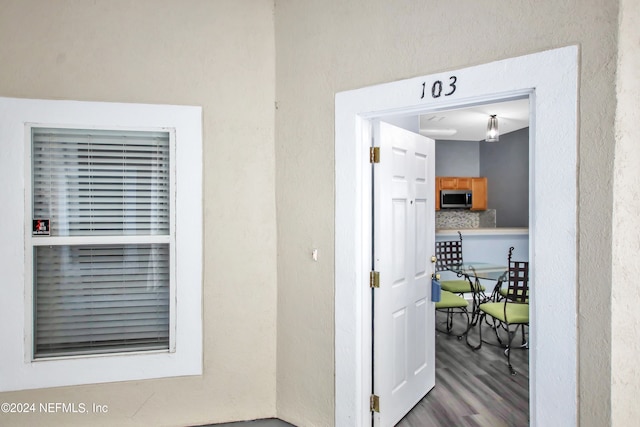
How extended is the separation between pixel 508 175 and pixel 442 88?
7316mm

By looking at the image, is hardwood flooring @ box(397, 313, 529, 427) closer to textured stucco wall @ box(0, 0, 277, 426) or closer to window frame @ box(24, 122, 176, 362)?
textured stucco wall @ box(0, 0, 277, 426)

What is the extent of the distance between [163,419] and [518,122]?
7.31m

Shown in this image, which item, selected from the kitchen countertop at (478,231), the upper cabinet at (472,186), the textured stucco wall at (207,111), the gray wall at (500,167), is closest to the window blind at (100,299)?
the textured stucco wall at (207,111)

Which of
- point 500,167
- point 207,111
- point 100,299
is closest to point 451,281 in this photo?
point 207,111

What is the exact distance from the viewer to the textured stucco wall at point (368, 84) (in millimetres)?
1633

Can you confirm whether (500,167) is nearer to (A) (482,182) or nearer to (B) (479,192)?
(A) (482,182)

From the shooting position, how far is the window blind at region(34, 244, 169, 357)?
8.12ft

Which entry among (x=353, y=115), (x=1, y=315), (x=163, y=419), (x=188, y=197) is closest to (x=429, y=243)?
(x=353, y=115)

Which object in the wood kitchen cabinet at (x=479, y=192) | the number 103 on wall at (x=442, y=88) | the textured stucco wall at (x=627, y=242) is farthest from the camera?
the wood kitchen cabinet at (x=479, y=192)

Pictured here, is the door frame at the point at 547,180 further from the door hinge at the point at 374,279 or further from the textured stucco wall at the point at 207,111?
the textured stucco wall at the point at 207,111

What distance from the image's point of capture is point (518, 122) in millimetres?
7223

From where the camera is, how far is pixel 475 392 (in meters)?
3.28

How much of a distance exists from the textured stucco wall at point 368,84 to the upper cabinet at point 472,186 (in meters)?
6.71

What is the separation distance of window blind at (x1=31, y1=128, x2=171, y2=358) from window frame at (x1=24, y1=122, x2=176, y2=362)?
0.02m
